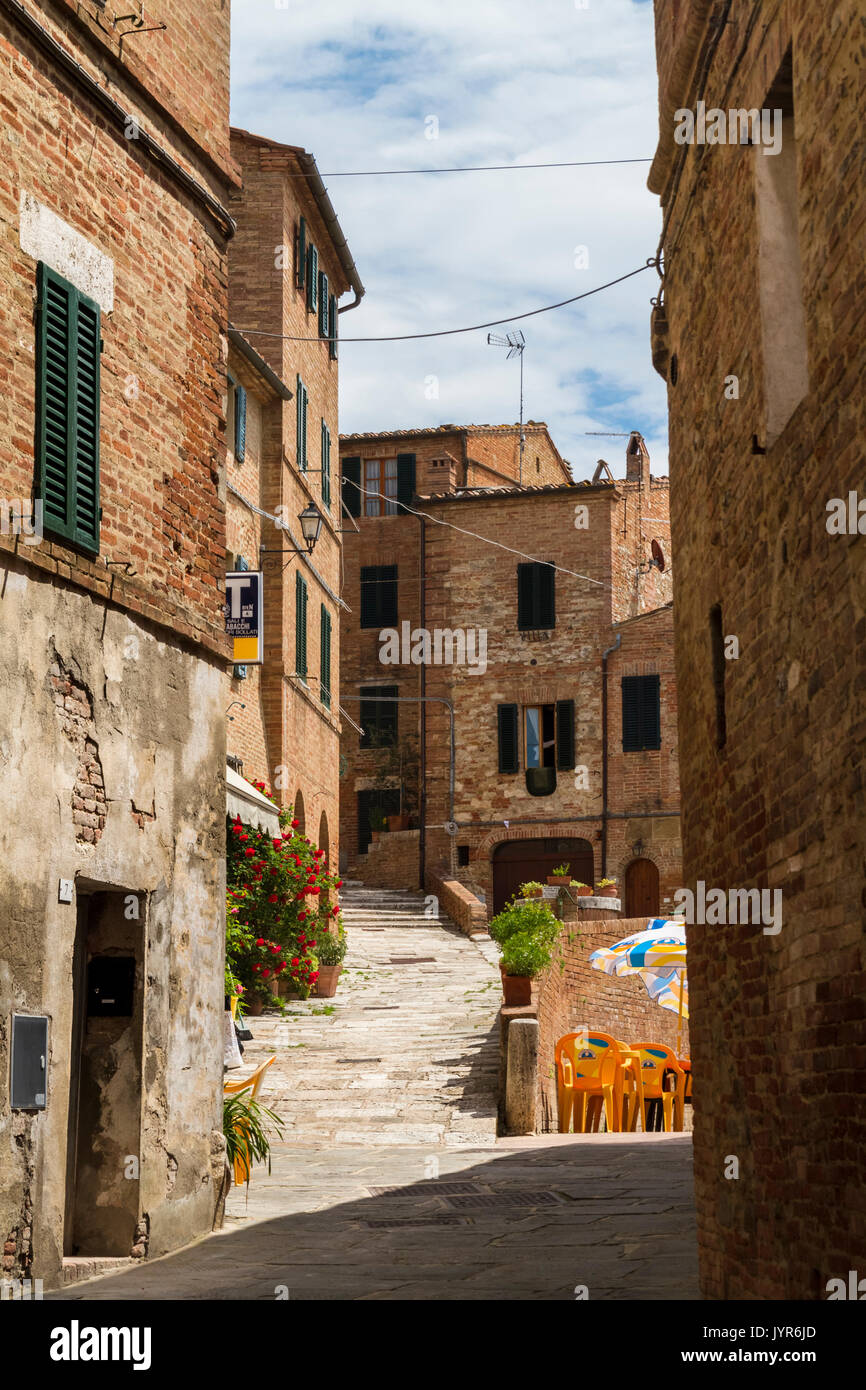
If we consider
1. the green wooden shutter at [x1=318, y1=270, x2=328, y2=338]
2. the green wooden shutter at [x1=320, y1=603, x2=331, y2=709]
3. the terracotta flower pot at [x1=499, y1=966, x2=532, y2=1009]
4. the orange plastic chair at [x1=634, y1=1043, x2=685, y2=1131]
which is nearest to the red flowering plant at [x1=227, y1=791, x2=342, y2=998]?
the terracotta flower pot at [x1=499, y1=966, x2=532, y2=1009]

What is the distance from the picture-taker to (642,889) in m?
32.8

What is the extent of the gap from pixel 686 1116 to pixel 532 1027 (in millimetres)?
4842

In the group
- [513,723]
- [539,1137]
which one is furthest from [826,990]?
[513,723]

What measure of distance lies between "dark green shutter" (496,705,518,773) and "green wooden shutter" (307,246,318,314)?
10652 mm

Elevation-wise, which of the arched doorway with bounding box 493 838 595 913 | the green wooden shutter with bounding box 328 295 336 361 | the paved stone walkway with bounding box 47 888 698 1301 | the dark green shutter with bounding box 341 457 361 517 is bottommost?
the paved stone walkway with bounding box 47 888 698 1301

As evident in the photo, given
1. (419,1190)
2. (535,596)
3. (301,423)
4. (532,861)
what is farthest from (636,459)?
(419,1190)

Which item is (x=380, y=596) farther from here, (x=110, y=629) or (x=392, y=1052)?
(x=110, y=629)

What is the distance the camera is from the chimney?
3825 centimetres

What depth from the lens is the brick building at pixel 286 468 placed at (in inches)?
882

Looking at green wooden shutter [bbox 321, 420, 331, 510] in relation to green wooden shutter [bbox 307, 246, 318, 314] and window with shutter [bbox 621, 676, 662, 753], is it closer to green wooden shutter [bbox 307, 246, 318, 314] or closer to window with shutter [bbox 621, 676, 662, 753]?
green wooden shutter [bbox 307, 246, 318, 314]

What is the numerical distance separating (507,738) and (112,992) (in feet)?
84.5

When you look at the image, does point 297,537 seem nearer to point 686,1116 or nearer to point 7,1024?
point 686,1116

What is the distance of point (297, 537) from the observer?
25.1 m

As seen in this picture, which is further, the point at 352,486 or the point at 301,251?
the point at 352,486
